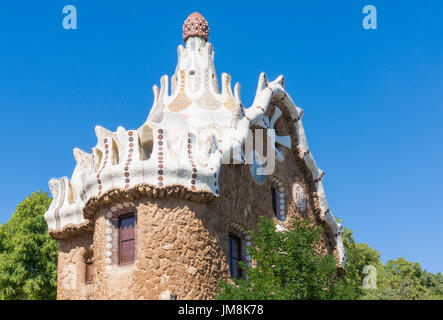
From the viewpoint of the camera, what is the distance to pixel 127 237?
43.5 feet

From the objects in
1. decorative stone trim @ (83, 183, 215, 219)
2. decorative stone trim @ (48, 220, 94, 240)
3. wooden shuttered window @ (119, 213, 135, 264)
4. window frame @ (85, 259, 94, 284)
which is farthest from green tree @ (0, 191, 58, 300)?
decorative stone trim @ (83, 183, 215, 219)

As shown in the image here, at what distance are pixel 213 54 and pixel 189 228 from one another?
7415 mm

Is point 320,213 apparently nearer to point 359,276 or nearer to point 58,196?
point 58,196

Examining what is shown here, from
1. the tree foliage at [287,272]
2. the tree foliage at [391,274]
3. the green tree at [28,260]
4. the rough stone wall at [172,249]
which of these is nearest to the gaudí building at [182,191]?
the rough stone wall at [172,249]

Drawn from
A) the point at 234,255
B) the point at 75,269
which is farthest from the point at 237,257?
the point at 75,269

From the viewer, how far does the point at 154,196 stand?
1285 cm

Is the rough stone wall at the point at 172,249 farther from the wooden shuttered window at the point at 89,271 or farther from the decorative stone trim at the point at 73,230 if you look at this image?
the wooden shuttered window at the point at 89,271

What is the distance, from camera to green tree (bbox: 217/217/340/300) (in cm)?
1167

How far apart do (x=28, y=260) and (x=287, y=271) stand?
12.1 meters

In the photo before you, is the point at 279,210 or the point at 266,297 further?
the point at 279,210

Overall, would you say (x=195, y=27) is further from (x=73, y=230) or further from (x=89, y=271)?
(x=89, y=271)

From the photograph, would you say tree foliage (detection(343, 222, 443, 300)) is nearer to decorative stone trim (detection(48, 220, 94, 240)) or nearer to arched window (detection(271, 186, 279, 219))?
arched window (detection(271, 186, 279, 219))
